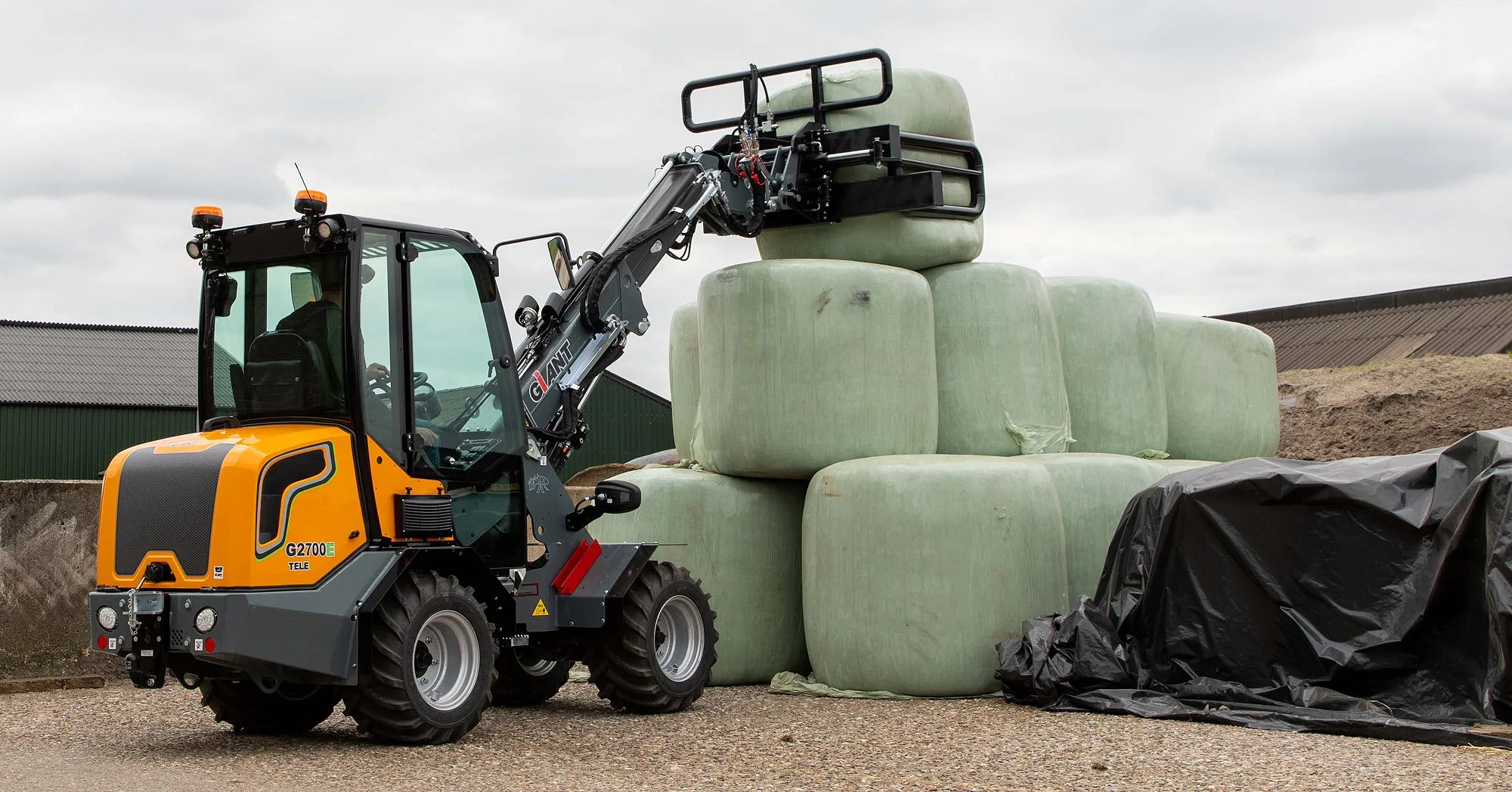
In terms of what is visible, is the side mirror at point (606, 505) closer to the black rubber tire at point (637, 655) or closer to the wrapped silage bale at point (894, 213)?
the black rubber tire at point (637, 655)

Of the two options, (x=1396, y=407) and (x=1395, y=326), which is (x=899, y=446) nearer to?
(x=1396, y=407)

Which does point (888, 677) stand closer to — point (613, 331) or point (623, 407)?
point (613, 331)

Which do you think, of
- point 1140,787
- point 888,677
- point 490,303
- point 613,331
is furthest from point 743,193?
point 1140,787

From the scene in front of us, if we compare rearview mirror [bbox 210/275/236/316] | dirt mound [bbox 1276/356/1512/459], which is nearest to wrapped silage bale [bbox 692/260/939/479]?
rearview mirror [bbox 210/275/236/316]

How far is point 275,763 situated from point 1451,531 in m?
5.52

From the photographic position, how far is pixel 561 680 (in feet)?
28.2

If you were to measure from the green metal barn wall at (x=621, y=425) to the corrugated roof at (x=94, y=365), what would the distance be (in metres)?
7.84

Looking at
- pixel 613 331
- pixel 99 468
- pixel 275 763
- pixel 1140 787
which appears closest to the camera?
pixel 1140 787

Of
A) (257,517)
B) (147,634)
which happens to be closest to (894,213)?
(257,517)

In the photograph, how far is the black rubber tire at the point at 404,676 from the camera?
6488mm

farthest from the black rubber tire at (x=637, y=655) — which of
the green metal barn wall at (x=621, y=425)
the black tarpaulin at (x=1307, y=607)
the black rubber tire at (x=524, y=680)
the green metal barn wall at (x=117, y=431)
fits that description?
the green metal barn wall at (x=621, y=425)

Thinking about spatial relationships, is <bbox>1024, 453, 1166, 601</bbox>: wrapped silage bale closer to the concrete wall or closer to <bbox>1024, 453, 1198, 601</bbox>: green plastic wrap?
<bbox>1024, 453, 1198, 601</bbox>: green plastic wrap

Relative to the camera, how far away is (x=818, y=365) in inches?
353

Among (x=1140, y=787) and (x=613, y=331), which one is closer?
(x=1140, y=787)
